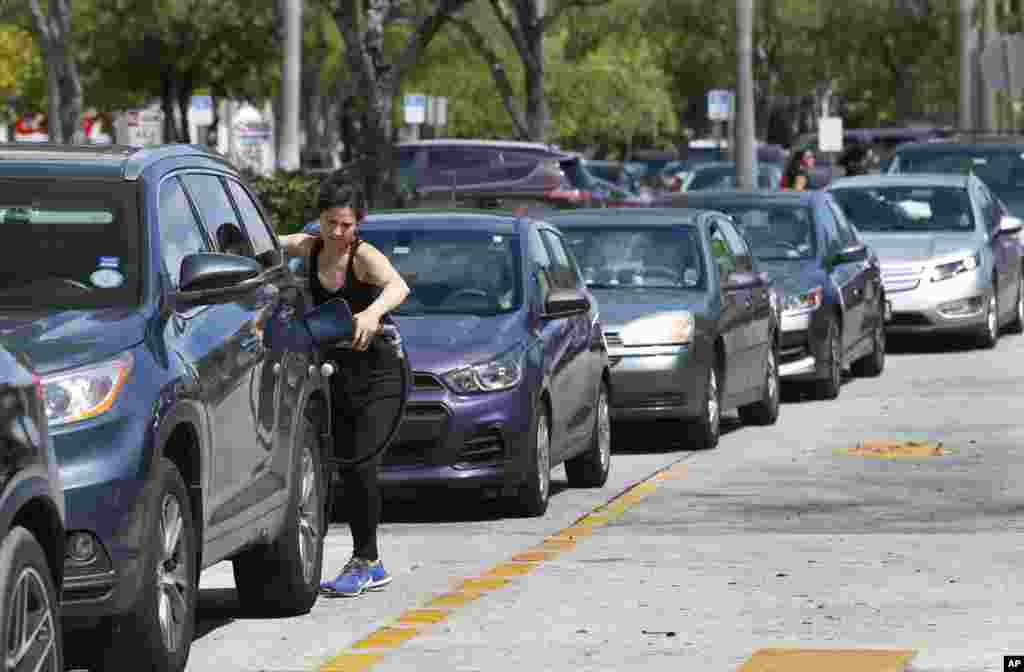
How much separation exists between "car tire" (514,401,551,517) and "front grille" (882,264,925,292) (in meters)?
13.2

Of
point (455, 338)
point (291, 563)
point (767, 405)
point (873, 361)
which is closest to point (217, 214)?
point (291, 563)

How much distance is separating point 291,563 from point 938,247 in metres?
17.6

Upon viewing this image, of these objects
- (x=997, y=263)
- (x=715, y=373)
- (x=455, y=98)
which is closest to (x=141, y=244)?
(x=715, y=373)

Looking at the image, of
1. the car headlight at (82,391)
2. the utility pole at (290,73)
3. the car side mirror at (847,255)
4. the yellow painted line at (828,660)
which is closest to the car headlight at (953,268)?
the car side mirror at (847,255)

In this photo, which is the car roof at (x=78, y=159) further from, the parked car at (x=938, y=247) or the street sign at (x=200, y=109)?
the street sign at (x=200, y=109)

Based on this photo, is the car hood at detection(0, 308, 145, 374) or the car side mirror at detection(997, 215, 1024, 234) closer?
the car hood at detection(0, 308, 145, 374)

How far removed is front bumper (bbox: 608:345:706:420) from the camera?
1806 cm

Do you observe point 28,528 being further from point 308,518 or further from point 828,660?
point 308,518

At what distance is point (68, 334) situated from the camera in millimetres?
8727

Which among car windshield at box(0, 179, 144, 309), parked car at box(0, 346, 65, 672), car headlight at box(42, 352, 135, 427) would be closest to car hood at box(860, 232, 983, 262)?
car windshield at box(0, 179, 144, 309)

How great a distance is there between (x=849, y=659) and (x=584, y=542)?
3.91 m

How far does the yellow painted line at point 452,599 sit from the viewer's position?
1120 centimetres

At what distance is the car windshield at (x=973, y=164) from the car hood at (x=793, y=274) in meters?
11.2

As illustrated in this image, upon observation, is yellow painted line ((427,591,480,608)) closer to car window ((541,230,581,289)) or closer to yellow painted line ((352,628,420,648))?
yellow painted line ((352,628,420,648))
